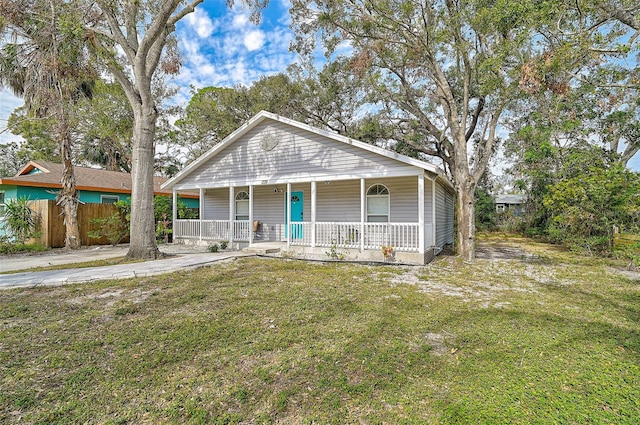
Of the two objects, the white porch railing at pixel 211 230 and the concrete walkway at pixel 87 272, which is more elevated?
the white porch railing at pixel 211 230

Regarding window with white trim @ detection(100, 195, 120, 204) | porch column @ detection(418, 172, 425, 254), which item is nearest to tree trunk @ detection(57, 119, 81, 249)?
window with white trim @ detection(100, 195, 120, 204)

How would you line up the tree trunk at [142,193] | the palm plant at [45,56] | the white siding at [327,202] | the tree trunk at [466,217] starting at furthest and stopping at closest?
the white siding at [327,202] < the tree trunk at [466,217] < the tree trunk at [142,193] < the palm plant at [45,56]

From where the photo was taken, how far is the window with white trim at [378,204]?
37.2 ft

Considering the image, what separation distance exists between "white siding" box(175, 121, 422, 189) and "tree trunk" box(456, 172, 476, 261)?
2.30m

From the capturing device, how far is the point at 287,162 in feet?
37.9

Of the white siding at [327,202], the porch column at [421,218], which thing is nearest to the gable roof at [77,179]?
the white siding at [327,202]

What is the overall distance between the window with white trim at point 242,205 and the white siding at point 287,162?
4.68 feet

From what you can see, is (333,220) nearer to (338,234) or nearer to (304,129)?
(338,234)

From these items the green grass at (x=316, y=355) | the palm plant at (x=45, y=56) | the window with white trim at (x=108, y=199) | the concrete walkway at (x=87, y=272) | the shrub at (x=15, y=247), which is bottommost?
the green grass at (x=316, y=355)

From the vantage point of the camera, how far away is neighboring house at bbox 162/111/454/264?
9703mm

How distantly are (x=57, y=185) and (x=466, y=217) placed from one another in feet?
57.0

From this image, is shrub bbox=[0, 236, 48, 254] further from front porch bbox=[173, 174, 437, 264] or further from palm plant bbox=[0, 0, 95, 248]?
front porch bbox=[173, 174, 437, 264]

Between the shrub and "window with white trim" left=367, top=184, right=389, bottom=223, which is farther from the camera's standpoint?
"window with white trim" left=367, top=184, right=389, bottom=223

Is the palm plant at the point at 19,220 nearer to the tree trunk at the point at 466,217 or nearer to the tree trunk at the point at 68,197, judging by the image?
the tree trunk at the point at 68,197
